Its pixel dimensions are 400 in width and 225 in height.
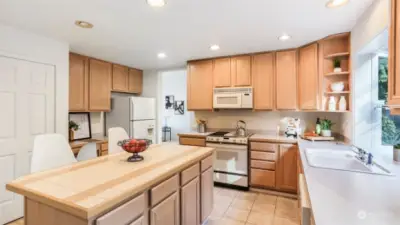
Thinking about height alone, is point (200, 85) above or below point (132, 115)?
above

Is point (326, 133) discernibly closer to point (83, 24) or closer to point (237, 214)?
point (237, 214)

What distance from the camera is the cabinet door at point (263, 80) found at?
3510 mm

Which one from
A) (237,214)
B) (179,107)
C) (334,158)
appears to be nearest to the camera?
(334,158)

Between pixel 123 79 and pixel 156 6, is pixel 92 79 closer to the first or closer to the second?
pixel 123 79

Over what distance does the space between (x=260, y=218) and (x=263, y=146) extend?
1.08 metres

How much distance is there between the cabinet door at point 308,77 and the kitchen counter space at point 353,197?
1.57 m

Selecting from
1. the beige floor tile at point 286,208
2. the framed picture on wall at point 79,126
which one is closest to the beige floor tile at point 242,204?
the beige floor tile at point 286,208

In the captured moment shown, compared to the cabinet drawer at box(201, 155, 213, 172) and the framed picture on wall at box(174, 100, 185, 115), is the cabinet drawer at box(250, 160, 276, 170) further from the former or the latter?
the framed picture on wall at box(174, 100, 185, 115)

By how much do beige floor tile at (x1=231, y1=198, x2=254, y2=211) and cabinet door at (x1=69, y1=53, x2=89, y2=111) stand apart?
2.85 m

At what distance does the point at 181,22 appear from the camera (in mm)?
2301

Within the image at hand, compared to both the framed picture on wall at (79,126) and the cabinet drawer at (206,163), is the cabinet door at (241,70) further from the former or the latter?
the framed picture on wall at (79,126)

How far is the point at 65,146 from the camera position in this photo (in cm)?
210

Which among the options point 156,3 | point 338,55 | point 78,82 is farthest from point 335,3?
point 78,82

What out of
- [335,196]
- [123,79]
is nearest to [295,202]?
[335,196]
